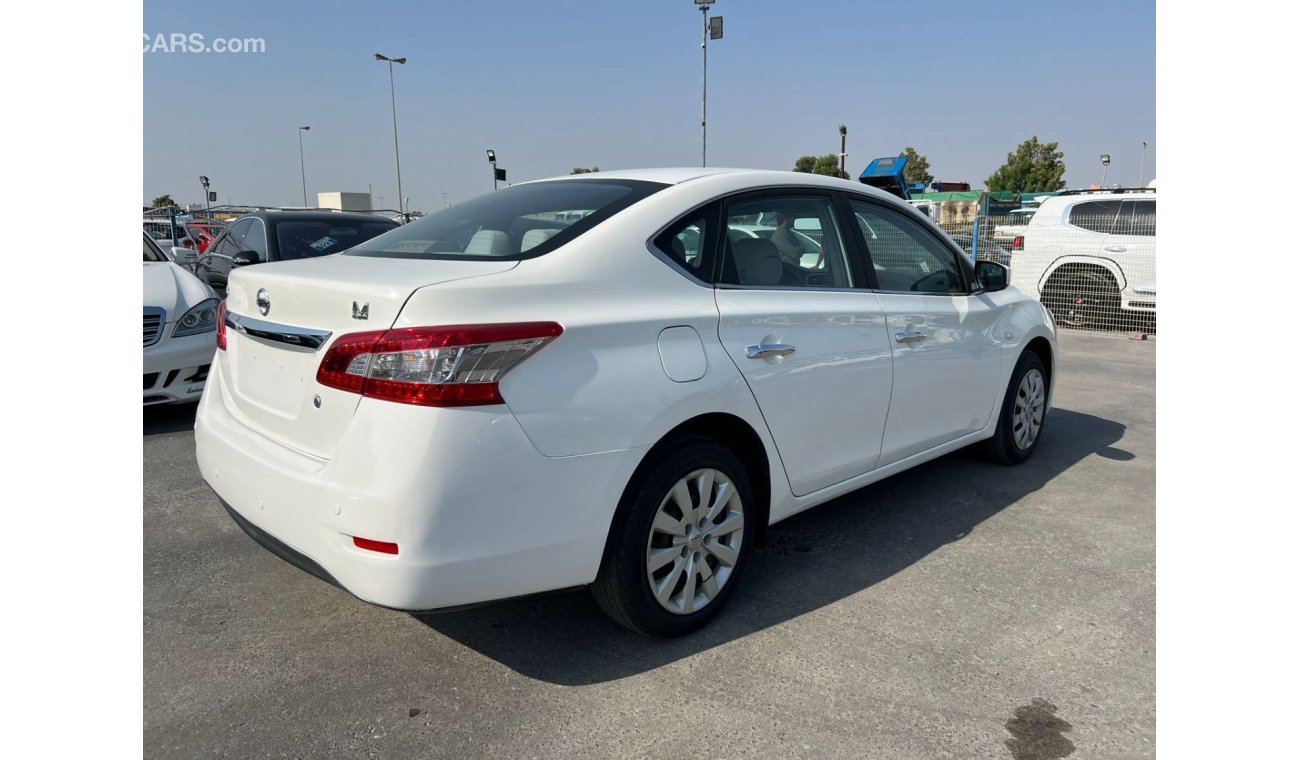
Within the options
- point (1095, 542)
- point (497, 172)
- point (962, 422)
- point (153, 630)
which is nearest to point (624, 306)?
point (153, 630)

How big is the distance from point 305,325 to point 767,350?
1507mm

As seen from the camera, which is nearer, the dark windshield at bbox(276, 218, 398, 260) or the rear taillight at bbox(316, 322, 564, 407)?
the rear taillight at bbox(316, 322, 564, 407)

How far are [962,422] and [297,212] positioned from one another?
7.24 meters

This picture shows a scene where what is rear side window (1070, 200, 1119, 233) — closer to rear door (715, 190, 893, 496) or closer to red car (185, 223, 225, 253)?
rear door (715, 190, 893, 496)

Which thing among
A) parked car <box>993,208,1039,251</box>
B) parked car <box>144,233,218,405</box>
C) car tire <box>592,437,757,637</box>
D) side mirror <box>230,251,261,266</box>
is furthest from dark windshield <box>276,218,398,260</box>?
parked car <box>993,208,1039,251</box>

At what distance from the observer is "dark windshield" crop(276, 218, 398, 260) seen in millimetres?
8125

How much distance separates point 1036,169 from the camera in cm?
5550

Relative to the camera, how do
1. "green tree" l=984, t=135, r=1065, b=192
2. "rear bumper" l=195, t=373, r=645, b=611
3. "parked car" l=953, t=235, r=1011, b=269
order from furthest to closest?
"green tree" l=984, t=135, r=1065, b=192, "parked car" l=953, t=235, r=1011, b=269, "rear bumper" l=195, t=373, r=645, b=611

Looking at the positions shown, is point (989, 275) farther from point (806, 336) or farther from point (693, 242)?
point (693, 242)

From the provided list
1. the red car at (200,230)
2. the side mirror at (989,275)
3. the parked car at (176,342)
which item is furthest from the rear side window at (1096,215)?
the red car at (200,230)

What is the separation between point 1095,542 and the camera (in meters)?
3.85

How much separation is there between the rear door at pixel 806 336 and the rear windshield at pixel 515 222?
0.46 m

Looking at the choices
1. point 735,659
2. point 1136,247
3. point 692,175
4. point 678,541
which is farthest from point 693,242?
point 1136,247

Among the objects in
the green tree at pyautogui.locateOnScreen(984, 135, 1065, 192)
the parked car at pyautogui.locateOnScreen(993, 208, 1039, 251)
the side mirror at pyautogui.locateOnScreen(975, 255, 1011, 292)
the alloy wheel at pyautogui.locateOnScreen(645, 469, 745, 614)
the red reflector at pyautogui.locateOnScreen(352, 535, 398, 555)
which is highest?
the green tree at pyautogui.locateOnScreen(984, 135, 1065, 192)
